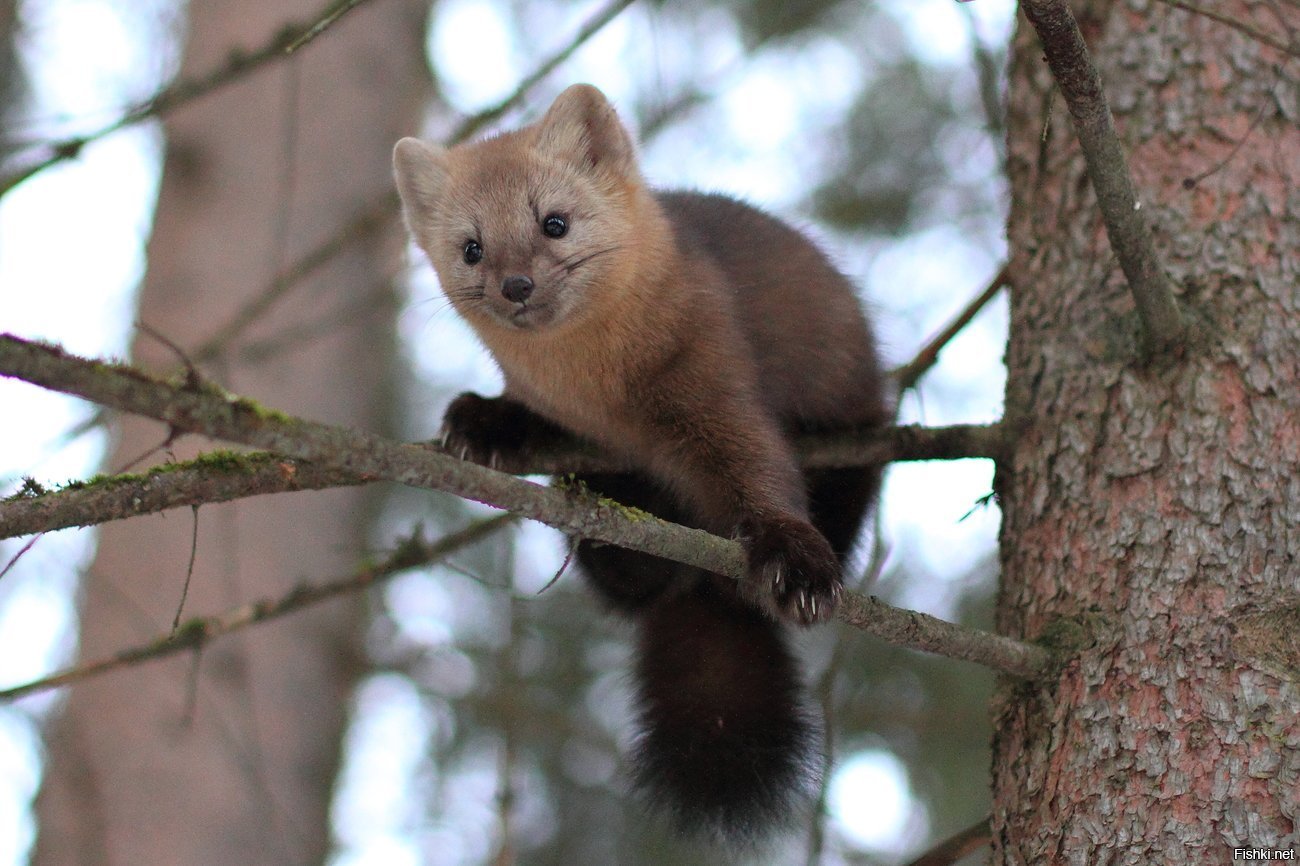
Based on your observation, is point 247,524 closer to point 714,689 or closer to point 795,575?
point 714,689

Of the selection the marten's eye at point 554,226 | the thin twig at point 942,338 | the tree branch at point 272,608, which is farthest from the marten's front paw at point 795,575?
the thin twig at point 942,338

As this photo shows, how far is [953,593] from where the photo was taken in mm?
7512

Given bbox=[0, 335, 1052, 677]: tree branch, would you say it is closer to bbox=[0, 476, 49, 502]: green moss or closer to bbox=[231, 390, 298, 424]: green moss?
bbox=[231, 390, 298, 424]: green moss

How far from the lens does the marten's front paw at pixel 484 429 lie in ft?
13.6

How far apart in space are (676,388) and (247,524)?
3.14 m

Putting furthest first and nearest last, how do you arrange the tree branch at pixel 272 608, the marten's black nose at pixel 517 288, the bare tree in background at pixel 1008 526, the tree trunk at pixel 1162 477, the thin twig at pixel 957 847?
the marten's black nose at pixel 517 288 → the tree branch at pixel 272 608 → the thin twig at pixel 957 847 → the bare tree in background at pixel 1008 526 → the tree trunk at pixel 1162 477

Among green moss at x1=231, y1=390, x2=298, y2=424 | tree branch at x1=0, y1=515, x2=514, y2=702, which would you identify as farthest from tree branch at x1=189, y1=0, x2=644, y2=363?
green moss at x1=231, y1=390, x2=298, y2=424

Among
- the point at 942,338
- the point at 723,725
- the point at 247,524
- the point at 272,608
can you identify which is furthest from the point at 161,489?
the point at 247,524

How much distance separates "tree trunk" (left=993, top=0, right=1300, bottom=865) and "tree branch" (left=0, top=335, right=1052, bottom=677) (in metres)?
0.42

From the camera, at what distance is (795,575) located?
3.24 metres

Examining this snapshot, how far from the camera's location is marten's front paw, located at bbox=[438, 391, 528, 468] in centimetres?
413

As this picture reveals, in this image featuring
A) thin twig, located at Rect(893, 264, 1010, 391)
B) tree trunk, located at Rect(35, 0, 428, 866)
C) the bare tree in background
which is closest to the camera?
the bare tree in background

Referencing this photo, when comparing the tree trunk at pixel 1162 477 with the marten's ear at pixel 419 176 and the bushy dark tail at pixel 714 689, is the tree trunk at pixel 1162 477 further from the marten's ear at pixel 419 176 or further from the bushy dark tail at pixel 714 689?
the marten's ear at pixel 419 176

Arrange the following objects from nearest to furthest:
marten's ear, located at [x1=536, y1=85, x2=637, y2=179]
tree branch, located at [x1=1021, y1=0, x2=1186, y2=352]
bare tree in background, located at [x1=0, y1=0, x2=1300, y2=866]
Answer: tree branch, located at [x1=1021, y1=0, x2=1186, y2=352]
bare tree in background, located at [x1=0, y1=0, x2=1300, y2=866]
marten's ear, located at [x1=536, y1=85, x2=637, y2=179]
